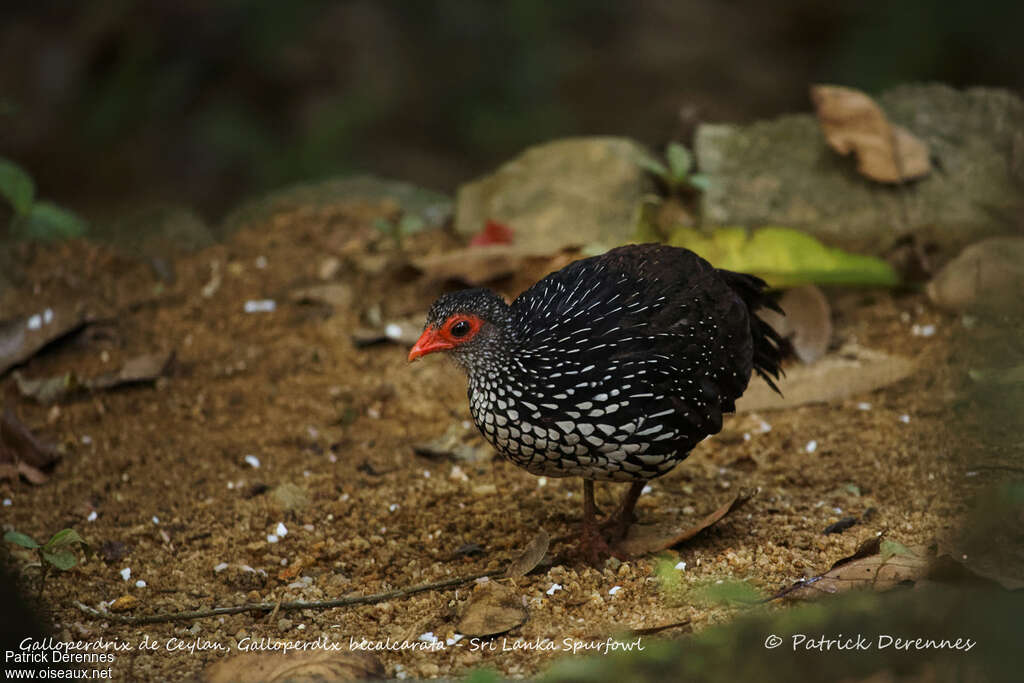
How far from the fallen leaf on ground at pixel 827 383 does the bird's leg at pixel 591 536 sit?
4.99 ft

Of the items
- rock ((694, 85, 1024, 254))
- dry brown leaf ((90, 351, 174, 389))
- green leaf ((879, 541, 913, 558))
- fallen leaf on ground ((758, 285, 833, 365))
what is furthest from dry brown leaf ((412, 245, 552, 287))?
green leaf ((879, 541, 913, 558))

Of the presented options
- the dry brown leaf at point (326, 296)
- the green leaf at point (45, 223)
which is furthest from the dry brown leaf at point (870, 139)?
the green leaf at point (45, 223)

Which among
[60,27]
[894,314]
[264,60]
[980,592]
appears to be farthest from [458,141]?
[980,592]

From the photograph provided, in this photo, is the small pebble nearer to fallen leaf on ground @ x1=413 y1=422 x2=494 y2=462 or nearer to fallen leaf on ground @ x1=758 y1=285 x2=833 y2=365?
fallen leaf on ground @ x1=413 y1=422 x2=494 y2=462

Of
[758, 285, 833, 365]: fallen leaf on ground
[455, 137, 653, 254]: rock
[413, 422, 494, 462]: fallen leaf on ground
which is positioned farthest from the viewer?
[455, 137, 653, 254]: rock

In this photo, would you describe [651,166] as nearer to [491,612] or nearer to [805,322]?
[805,322]

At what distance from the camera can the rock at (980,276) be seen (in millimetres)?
5586

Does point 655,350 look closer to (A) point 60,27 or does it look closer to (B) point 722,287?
(B) point 722,287

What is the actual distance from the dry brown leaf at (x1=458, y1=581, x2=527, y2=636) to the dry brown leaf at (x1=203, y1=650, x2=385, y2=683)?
444 mm

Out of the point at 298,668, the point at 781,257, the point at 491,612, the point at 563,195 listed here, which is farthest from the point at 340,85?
the point at 298,668

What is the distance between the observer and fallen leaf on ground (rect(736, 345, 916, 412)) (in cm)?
547

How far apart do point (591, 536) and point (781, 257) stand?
2.28 metres

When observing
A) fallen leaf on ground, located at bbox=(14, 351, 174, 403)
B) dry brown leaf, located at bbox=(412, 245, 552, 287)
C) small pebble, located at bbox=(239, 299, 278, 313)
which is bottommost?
fallen leaf on ground, located at bbox=(14, 351, 174, 403)

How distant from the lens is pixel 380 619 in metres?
3.81
